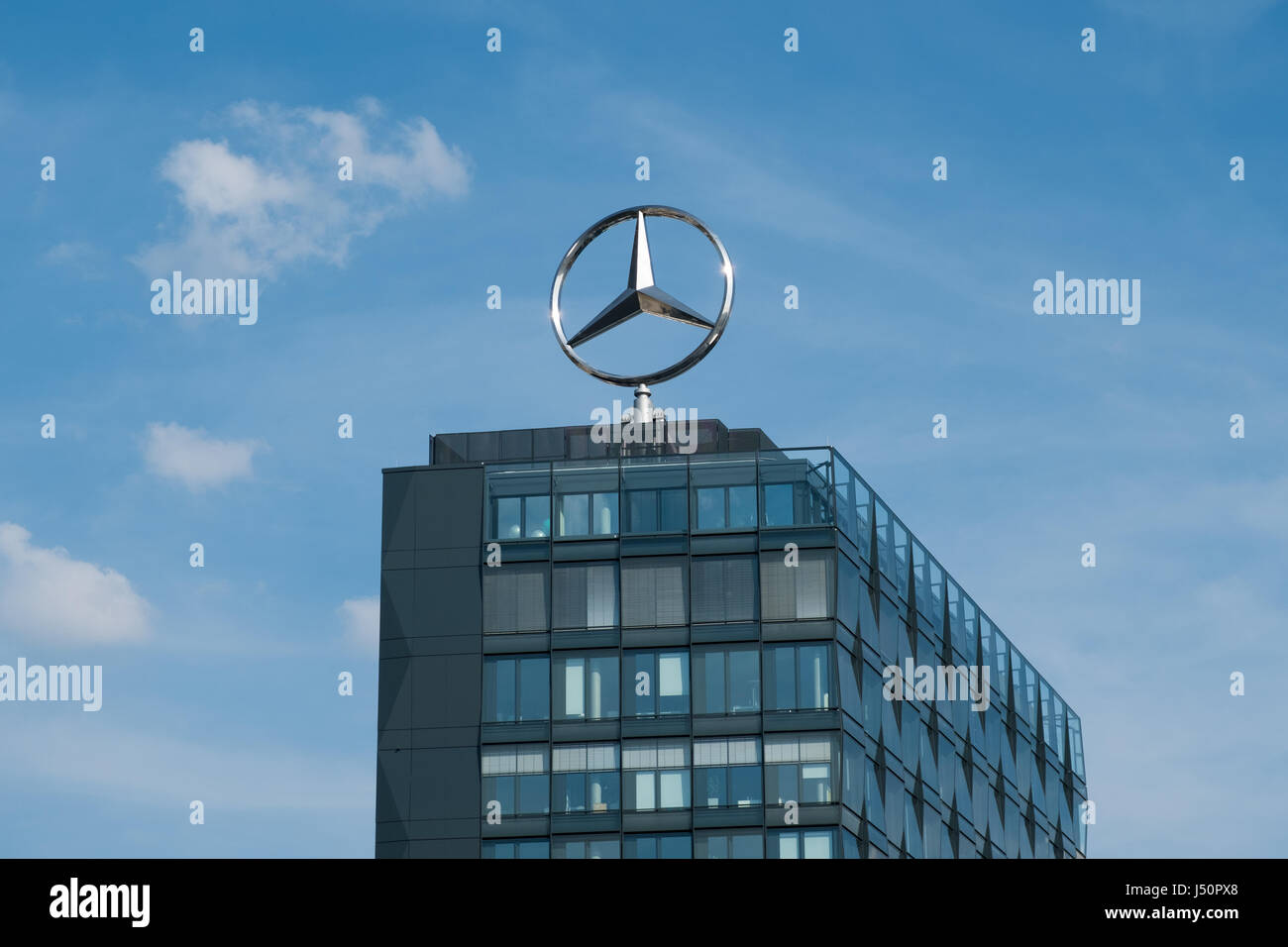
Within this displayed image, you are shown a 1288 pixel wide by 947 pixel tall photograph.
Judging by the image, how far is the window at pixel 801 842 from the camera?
74.2m

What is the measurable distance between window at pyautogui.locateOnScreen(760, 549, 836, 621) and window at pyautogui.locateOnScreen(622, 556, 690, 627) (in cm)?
294

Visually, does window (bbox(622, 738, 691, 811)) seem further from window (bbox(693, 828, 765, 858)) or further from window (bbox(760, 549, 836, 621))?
window (bbox(760, 549, 836, 621))

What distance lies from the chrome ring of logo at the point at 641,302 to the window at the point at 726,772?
1813 cm

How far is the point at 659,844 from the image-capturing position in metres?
74.4

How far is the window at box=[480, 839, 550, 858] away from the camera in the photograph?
247ft

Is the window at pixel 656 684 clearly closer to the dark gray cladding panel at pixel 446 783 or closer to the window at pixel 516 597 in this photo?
the window at pixel 516 597

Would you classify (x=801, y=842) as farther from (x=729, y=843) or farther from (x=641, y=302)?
(x=641, y=302)

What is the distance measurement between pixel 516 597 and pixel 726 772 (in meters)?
10.0

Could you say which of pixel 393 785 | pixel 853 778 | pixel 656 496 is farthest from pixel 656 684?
pixel 393 785

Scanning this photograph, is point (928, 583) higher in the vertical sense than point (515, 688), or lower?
higher

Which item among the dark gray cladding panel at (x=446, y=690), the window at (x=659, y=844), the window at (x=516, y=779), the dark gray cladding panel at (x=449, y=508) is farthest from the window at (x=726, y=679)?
the dark gray cladding panel at (x=449, y=508)
